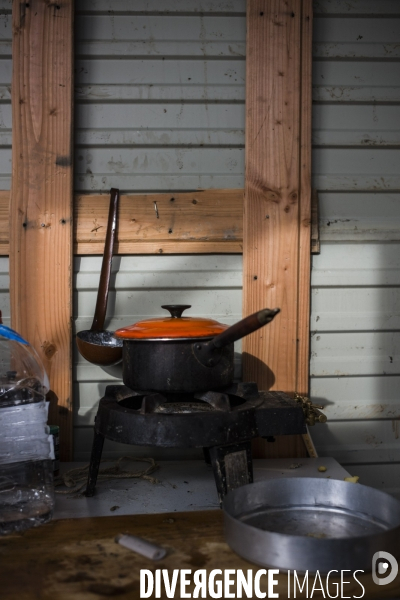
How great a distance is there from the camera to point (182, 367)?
233 centimetres

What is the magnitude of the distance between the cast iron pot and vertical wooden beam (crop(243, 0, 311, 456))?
690mm

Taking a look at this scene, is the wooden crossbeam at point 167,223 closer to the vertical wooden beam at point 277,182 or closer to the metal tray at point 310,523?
the vertical wooden beam at point 277,182

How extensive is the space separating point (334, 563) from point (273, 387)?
4.90ft

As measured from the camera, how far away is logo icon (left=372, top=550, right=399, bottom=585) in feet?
5.41

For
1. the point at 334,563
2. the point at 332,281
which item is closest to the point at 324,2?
the point at 332,281

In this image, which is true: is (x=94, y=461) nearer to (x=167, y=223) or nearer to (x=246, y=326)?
(x=246, y=326)

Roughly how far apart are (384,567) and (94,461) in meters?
1.28

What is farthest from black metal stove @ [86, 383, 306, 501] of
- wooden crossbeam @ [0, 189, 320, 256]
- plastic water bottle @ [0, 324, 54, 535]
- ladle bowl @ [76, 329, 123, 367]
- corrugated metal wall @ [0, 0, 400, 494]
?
wooden crossbeam @ [0, 189, 320, 256]

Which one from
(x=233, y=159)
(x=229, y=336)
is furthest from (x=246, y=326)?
(x=233, y=159)

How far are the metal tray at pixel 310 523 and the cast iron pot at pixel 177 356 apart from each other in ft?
1.62

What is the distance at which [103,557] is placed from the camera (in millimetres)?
1814

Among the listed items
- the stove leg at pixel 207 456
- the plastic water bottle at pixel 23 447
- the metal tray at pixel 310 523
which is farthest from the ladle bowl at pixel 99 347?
the metal tray at pixel 310 523

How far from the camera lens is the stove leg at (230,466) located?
222cm

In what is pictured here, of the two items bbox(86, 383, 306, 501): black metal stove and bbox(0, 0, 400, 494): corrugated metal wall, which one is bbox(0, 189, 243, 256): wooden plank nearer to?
bbox(0, 0, 400, 494): corrugated metal wall
